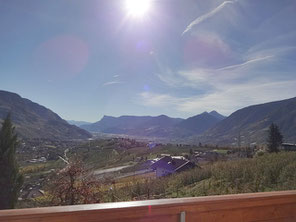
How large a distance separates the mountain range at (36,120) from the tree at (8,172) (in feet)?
250

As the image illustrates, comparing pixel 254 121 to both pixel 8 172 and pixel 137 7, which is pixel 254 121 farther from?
pixel 137 7

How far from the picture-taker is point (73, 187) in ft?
16.6

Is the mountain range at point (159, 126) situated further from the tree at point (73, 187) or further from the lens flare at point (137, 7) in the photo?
the tree at point (73, 187)

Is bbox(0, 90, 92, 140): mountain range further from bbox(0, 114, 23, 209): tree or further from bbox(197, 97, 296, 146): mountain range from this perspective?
bbox(0, 114, 23, 209): tree

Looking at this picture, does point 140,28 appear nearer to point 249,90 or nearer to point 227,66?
point 227,66

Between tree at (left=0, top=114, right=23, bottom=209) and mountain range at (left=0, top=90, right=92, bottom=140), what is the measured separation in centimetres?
7626

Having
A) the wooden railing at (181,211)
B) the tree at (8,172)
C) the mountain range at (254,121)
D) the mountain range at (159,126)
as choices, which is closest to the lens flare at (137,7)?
the wooden railing at (181,211)

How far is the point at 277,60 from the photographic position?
27.7ft

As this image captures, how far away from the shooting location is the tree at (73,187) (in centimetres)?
499

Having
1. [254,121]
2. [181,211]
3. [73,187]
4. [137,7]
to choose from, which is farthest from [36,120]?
[181,211]

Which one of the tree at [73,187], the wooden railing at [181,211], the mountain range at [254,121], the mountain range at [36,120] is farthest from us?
the mountain range at [254,121]

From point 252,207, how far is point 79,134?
9903cm

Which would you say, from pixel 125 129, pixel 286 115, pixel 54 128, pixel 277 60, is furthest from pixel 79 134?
pixel 277 60

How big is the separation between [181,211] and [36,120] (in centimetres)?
10682
